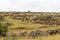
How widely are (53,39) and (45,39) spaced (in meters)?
0.82

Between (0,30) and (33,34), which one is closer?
(33,34)

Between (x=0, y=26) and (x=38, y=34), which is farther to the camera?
(x=0, y=26)

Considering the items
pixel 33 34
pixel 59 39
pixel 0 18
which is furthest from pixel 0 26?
pixel 0 18

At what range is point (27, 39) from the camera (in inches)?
1019

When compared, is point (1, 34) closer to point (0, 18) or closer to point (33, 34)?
point (33, 34)

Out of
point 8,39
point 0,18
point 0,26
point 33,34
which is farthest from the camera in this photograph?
point 0,18

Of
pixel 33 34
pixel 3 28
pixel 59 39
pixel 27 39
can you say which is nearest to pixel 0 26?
pixel 3 28

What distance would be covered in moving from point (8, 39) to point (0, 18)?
51.5 meters

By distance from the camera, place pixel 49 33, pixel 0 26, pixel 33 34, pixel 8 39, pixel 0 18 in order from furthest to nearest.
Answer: pixel 0 18 < pixel 0 26 < pixel 49 33 < pixel 33 34 < pixel 8 39

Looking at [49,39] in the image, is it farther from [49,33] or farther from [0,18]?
[0,18]

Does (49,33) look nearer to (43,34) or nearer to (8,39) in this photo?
(43,34)

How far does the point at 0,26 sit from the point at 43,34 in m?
7.25

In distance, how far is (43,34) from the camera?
100 feet

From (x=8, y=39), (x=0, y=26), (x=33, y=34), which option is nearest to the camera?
(x=8, y=39)
